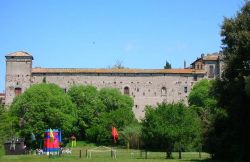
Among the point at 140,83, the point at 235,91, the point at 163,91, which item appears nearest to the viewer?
the point at 235,91

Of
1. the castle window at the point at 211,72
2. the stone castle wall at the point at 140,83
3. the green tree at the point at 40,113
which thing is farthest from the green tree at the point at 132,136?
the castle window at the point at 211,72

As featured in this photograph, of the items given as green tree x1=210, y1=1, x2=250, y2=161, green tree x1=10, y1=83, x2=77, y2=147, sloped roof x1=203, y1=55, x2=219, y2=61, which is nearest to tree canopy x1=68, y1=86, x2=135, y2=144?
green tree x1=10, y1=83, x2=77, y2=147

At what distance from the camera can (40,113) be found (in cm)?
5862

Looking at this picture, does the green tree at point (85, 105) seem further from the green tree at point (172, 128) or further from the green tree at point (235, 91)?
the green tree at point (235, 91)

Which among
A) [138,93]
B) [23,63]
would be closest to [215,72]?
[138,93]

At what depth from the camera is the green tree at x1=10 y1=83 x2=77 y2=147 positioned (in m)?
57.7

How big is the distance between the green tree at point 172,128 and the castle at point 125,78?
39.5m

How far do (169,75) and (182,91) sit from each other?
126 inches

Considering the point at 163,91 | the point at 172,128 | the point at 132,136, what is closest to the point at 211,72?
the point at 163,91

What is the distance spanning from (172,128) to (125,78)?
134 ft

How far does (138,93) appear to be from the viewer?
247 ft

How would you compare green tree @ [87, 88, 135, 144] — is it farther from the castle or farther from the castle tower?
the castle tower

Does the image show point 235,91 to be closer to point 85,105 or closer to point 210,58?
point 85,105

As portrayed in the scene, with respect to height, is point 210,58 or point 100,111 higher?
point 210,58
